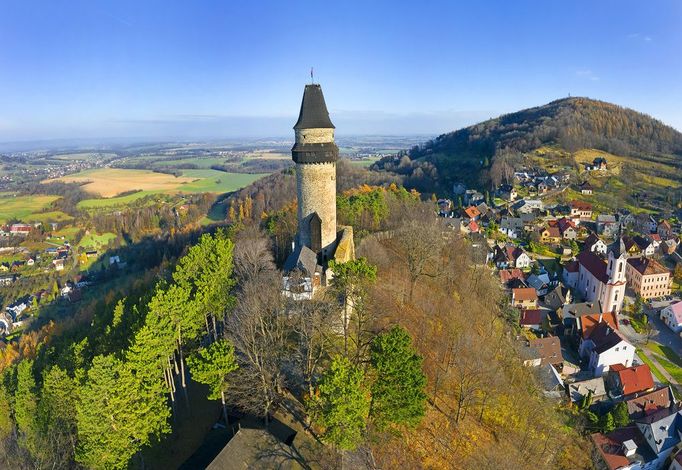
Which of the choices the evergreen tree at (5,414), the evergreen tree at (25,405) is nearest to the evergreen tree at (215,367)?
the evergreen tree at (25,405)

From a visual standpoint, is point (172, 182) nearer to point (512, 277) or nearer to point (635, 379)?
point (512, 277)

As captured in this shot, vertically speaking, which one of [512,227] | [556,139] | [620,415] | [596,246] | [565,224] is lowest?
[620,415]

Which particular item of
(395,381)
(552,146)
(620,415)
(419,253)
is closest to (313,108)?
(419,253)

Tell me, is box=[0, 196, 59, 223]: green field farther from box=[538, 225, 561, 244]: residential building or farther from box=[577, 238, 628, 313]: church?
box=[577, 238, 628, 313]: church

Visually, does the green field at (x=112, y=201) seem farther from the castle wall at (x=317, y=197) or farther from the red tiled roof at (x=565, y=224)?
the red tiled roof at (x=565, y=224)

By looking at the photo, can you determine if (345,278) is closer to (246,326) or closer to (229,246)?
(246,326)

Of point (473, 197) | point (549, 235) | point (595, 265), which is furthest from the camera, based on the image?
point (473, 197)

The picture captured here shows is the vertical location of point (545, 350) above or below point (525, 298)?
below
